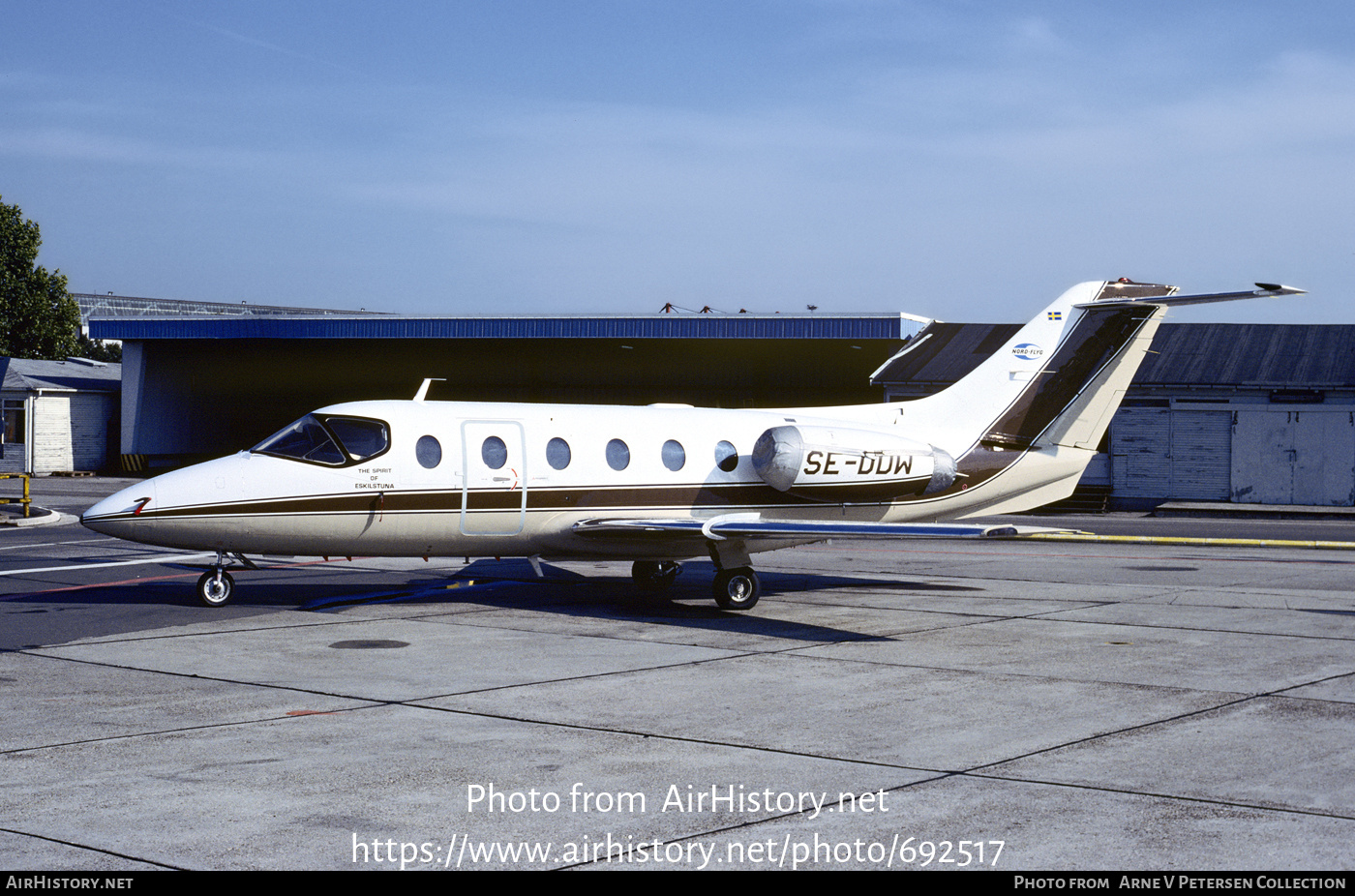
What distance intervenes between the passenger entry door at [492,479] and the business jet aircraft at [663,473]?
0.09 feet

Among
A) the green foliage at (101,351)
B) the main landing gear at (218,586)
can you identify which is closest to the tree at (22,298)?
the green foliage at (101,351)

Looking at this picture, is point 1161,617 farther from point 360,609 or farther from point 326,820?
point 326,820

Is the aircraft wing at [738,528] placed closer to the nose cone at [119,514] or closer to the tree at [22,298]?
the nose cone at [119,514]

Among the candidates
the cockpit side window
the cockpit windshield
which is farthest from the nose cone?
the cockpit side window

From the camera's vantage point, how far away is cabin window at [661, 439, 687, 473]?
62.2 ft

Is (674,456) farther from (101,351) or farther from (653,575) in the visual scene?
(101,351)

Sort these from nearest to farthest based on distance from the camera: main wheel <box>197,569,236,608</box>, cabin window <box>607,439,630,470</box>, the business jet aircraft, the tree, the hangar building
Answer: the business jet aircraft < main wheel <box>197,569,236,608</box> < cabin window <box>607,439,630,470</box> < the hangar building < the tree

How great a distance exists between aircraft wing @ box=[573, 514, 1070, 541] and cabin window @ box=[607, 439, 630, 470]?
2.61 feet

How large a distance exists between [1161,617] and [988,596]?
305 centimetres

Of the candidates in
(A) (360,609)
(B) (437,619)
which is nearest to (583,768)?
(B) (437,619)

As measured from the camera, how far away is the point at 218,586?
1734 centimetres

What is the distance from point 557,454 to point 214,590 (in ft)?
16.4

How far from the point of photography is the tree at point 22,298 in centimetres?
7388

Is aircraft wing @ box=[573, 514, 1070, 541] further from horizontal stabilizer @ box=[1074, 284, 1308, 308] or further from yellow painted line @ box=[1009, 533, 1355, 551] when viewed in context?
yellow painted line @ box=[1009, 533, 1355, 551]
